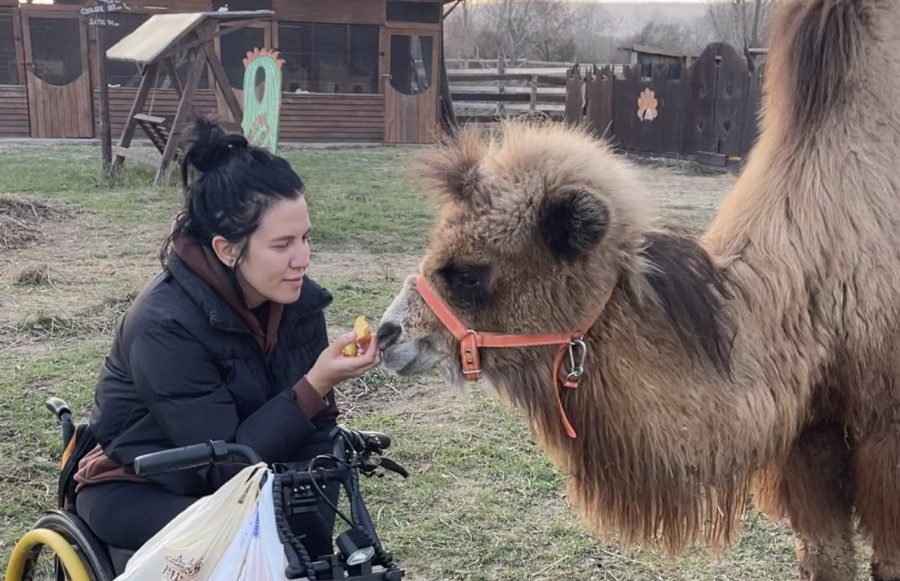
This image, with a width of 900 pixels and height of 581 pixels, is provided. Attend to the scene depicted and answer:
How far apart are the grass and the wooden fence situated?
26.7ft

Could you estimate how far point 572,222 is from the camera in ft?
7.84

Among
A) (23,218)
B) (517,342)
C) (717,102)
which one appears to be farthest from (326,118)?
(517,342)

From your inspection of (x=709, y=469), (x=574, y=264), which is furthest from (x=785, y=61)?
(x=709, y=469)

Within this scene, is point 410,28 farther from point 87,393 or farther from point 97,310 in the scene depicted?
point 87,393

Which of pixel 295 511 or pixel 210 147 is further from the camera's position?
pixel 210 147

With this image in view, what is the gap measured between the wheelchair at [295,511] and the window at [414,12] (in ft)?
62.6

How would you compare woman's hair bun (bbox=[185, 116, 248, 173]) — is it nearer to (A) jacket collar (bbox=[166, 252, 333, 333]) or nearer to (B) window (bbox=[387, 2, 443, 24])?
(A) jacket collar (bbox=[166, 252, 333, 333])

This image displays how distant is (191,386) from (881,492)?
1.92 m

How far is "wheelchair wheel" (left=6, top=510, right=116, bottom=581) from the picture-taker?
2.41 metres

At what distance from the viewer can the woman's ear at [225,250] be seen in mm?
2492

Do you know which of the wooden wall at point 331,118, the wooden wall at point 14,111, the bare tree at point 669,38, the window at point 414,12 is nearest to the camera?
the wooden wall at point 14,111

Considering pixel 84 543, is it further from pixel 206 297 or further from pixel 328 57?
pixel 328 57

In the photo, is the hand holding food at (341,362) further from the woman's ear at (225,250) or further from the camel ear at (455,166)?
the camel ear at (455,166)

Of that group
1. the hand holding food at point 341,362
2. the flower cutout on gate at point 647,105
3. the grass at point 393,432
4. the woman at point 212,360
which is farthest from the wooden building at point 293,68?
the hand holding food at point 341,362
